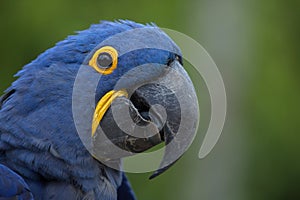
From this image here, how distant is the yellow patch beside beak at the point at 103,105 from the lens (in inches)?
89.7

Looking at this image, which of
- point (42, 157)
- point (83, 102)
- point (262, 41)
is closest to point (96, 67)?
point (83, 102)

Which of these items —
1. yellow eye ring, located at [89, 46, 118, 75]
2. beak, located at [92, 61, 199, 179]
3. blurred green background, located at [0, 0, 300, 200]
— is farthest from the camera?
blurred green background, located at [0, 0, 300, 200]

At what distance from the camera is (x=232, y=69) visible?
18.1 ft

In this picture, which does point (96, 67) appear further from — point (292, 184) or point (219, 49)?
point (292, 184)

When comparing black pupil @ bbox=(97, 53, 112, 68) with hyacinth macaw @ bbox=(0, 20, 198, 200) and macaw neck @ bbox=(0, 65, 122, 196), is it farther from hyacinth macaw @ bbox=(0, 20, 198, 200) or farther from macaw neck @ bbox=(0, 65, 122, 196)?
macaw neck @ bbox=(0, 65, 122, 196)

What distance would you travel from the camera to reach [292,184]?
606cm

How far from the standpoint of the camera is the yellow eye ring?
7.59 ft

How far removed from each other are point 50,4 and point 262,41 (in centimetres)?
192

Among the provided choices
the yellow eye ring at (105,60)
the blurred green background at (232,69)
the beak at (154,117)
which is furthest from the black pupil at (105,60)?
the blurred green background at (232,69)

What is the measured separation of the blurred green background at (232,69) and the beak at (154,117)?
118 inches

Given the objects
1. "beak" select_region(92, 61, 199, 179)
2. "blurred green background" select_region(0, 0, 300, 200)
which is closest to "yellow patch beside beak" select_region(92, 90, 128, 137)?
"beak" select_region(92, 61, 199, 179)

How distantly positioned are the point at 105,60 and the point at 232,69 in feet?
10.8

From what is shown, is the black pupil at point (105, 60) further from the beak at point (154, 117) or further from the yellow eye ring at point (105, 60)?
the beak at point (154, 117)

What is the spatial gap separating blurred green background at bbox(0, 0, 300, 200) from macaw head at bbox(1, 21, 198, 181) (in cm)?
298
